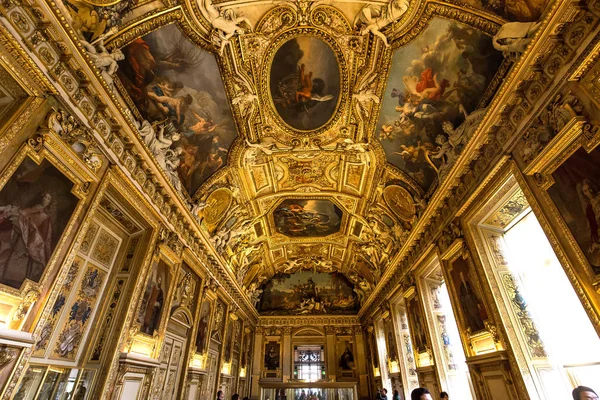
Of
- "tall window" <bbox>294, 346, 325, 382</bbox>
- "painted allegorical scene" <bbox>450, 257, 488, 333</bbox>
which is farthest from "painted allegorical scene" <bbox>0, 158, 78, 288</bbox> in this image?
"tall window" <bbox>294, 346, 325, 382</bbox>

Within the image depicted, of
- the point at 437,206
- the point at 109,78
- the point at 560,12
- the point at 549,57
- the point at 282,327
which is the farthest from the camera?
the point at 282,327

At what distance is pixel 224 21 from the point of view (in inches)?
275

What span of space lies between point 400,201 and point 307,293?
12.9 meters

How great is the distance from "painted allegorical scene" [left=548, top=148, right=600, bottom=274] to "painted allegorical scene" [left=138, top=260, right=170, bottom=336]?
8.47 metres

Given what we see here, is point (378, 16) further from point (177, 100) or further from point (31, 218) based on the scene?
point (31, 218)

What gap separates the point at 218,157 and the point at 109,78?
439 cm

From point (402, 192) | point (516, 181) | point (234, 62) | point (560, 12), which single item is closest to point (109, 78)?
point (234, 62)

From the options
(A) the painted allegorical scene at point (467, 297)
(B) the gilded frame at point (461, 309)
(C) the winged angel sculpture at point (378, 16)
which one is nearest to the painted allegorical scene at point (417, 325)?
(B) the gilded frame at point (461, 309)

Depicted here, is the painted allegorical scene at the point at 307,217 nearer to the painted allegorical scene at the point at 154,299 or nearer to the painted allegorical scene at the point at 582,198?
the painted allegorical scene at the point at 154,299

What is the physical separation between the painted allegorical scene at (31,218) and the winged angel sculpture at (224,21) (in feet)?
14.8

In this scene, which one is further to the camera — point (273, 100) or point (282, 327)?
point (282, 327)

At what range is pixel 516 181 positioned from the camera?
19.5 ft

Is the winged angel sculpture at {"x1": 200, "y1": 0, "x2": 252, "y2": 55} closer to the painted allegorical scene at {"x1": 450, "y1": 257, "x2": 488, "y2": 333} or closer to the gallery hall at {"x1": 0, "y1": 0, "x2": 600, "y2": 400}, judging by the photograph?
the gallery hall at {"x1": 0, "y1": 0, "x2": 600, "y2": 400}

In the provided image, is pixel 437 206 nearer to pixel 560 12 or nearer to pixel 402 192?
pixel 402 192
